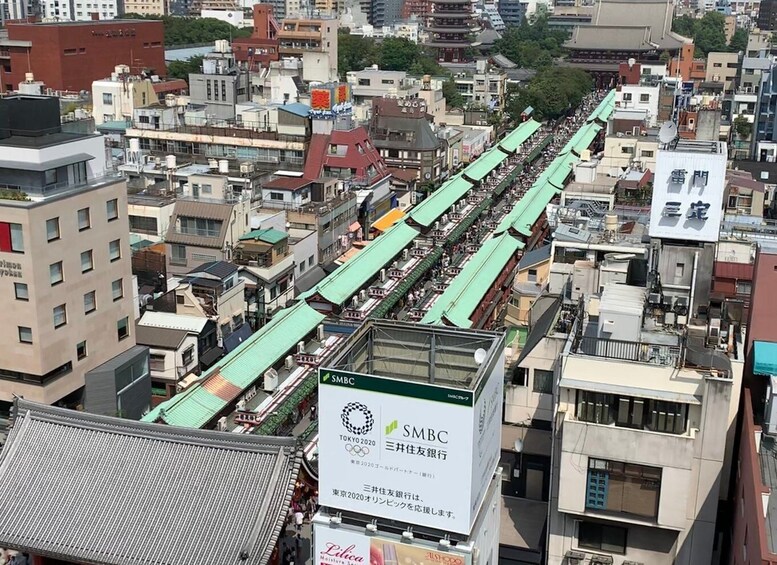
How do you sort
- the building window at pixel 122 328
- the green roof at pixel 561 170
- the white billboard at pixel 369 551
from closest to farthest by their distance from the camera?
the white billboard at pixel 369 551 < the building window at pixel 122 328 < the green roof at pixel 561 170

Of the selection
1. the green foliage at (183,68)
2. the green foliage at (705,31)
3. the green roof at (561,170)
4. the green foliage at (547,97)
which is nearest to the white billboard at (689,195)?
the green roof at (561,170)

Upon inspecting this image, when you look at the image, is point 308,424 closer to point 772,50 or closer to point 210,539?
point 210,539

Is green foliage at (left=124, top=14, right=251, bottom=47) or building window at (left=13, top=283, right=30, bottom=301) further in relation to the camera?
green foliage at (left=124, top=14, right=251, bottom=47)

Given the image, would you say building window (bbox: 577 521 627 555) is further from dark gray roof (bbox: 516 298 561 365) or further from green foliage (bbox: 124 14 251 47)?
green foliage (bbox: 124 14 251 47)

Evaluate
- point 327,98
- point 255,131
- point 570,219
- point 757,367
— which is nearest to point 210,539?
point 757,367

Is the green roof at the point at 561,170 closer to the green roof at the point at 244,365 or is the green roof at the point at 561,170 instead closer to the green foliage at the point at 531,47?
the green roof at the point at 244,365

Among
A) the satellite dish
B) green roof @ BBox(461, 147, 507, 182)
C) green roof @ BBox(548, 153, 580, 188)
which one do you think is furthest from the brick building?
the satellite dish
